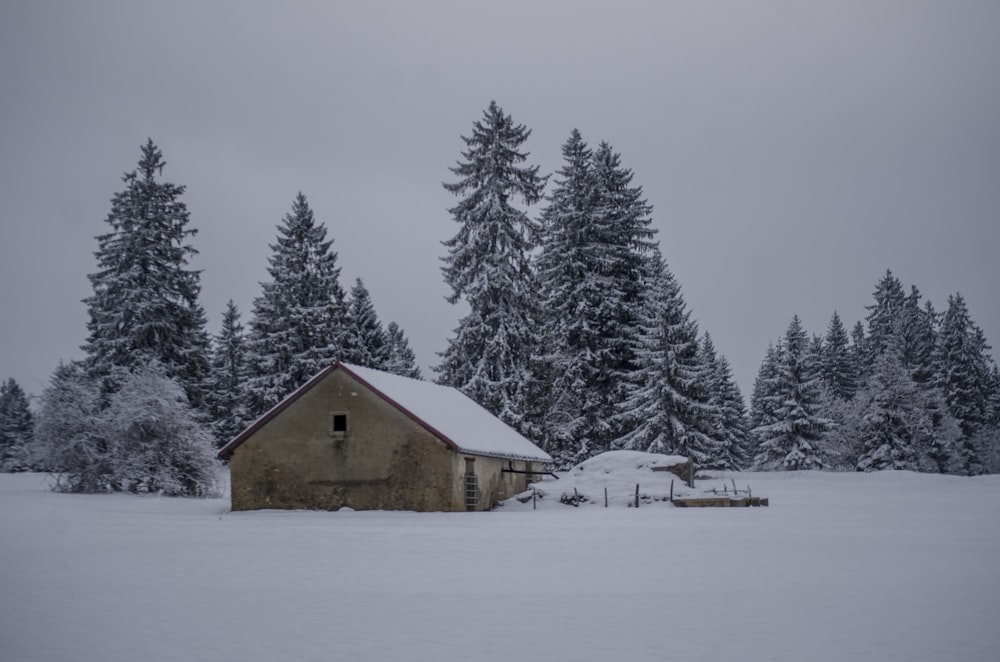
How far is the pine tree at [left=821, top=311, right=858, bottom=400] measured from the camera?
75938 mm

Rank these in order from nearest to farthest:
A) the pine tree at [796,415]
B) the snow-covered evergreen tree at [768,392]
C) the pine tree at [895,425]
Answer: the pine tree at [895,425] → the pine tree at [796,415] → the snow-covered evergreen tree at [768,392]

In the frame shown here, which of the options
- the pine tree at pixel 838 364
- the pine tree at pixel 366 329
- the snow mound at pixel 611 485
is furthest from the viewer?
the pine tree at pixel 838 364

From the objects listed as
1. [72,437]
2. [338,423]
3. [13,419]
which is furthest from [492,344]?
[13,419]

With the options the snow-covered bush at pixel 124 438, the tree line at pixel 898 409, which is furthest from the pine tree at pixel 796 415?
the snow-covered bush at pixel 124 438

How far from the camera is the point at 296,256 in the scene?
52750mm

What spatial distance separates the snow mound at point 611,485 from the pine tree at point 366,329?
71.6 ft

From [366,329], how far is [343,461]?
3068 cm

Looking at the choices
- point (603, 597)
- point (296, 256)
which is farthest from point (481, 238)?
point (603, 597)

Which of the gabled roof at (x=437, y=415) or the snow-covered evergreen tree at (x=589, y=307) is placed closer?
the gabled roof at (x=437, y=415)

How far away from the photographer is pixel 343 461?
101 feet

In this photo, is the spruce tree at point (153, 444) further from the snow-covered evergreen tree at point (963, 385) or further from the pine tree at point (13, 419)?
the snow-covered evergreen tree at point (963, 385)

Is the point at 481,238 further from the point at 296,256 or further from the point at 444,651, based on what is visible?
the point at 444,651

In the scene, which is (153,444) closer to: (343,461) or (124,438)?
(124,438)

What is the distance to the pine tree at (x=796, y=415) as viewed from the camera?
58812 millimetres
